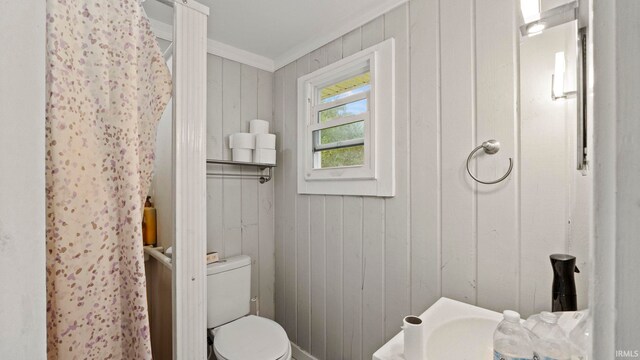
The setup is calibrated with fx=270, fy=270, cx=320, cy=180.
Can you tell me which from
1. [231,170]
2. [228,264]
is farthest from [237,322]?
[231,170]

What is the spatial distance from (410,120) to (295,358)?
5.96ft

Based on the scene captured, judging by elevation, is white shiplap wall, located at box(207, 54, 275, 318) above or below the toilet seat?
above

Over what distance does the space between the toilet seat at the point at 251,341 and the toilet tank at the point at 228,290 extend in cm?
8

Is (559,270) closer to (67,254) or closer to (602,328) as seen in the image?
(602,328)

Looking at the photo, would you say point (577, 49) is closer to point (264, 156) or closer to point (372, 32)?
point (372, 32)

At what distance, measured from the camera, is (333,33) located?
174 cm

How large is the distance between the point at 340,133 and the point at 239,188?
0.87 meters

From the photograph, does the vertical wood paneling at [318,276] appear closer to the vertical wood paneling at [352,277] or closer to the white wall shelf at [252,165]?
the vertical wood paneling at [352,277]

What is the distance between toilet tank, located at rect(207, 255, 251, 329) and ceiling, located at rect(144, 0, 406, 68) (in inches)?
60.1

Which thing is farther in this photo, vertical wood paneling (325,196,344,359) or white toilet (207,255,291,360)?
vertical wood paneling (325,196,344,359)

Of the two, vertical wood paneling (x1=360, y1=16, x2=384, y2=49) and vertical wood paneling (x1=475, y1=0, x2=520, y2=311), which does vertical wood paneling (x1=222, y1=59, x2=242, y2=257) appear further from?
vertical wood paneling (x1=475, y1=0, x2=520, y2=311)

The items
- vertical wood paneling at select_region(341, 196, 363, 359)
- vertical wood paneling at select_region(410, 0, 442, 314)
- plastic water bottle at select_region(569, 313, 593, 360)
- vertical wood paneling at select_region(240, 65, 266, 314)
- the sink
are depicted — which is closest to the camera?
plastic water bottle at select_region(569, 313, 593, 360)

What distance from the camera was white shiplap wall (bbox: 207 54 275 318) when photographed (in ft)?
6.23

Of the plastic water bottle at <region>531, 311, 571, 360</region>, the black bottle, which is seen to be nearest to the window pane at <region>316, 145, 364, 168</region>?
the black bottle
